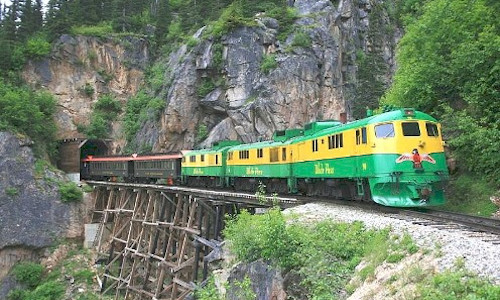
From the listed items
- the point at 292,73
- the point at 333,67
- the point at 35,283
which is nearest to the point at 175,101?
the point at 292,73

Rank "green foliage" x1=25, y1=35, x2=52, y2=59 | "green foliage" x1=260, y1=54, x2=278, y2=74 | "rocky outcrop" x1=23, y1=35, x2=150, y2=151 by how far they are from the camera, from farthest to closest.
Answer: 1. "green foliage" x1=25, y1=35, x2=52, y2=59
2. "rocky outcrop" x1=23, y1=35, x2=150, y2=151
3. "green foliage" x1=260, y1=54, x2=278, y2=74

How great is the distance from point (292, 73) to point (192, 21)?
664 inches

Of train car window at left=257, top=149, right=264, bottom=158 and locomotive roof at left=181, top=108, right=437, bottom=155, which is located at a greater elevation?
locomotive roof at left=181, top=108, right=437, bottom=155

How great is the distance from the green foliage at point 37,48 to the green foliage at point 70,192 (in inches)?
675

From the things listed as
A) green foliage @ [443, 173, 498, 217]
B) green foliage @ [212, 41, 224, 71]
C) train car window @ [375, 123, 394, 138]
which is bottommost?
green foliage @ [443, 173, 498, 217]

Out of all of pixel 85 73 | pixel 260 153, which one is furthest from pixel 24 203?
pixel 260 153

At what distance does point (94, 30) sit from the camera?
48.0 meters

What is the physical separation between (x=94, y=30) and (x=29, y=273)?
27833mm

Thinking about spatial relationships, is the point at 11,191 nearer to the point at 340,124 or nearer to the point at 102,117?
the point at 102,117

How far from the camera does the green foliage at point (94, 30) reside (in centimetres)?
4731

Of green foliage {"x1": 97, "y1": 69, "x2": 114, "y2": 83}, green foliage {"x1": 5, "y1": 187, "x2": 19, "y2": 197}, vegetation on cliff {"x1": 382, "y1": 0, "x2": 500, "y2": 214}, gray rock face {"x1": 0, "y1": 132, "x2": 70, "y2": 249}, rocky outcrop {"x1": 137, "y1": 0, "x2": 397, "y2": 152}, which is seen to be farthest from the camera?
green foliage {"x1": 97, "y1": 69, "x2": 114, "y2": 83}

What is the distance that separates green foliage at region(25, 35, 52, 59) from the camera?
145 feet

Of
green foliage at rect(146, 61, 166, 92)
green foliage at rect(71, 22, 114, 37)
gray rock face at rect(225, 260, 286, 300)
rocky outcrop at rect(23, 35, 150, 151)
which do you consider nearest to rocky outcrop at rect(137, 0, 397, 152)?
green foliage at rect(146, 61, 166, 92)

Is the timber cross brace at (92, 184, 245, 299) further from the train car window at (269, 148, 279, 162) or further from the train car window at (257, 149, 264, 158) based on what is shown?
the train car window at (257, 149, 264, 158)
